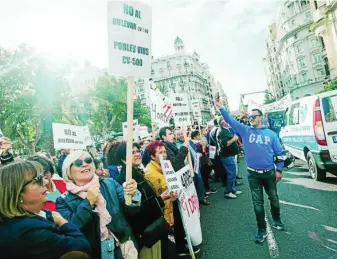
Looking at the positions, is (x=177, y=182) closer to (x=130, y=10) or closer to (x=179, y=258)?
(x=179, y=258)

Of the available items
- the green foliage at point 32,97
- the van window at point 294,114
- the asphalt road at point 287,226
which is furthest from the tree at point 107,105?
the asphalt road at point 287,226

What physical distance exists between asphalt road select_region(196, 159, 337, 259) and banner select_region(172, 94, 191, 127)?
2.20 metres

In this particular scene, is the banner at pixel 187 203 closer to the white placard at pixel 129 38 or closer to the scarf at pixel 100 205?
the scarf at pixel 100 205

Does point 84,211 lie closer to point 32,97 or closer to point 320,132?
point 320,132

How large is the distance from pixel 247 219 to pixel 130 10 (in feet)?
14.4

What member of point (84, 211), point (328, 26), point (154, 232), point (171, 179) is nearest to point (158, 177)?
point (171, 179)

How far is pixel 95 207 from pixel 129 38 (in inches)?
64.9

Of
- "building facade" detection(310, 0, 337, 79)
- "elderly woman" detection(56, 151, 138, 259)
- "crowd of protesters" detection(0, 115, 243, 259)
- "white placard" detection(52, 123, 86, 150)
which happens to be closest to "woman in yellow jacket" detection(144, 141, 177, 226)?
"crowd of protesters" detection(0, 115, 243, 259)

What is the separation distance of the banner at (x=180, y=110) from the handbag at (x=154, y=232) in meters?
4.00

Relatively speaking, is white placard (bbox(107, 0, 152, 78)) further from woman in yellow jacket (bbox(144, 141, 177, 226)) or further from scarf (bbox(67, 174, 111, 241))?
woman in yellow jacket (bbox(144, 141, 177, 226))

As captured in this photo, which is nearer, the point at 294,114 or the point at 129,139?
the point at 129,139

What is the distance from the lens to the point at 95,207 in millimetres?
2529

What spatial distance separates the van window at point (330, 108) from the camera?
6391mm

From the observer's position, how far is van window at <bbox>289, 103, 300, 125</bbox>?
8.45 m
